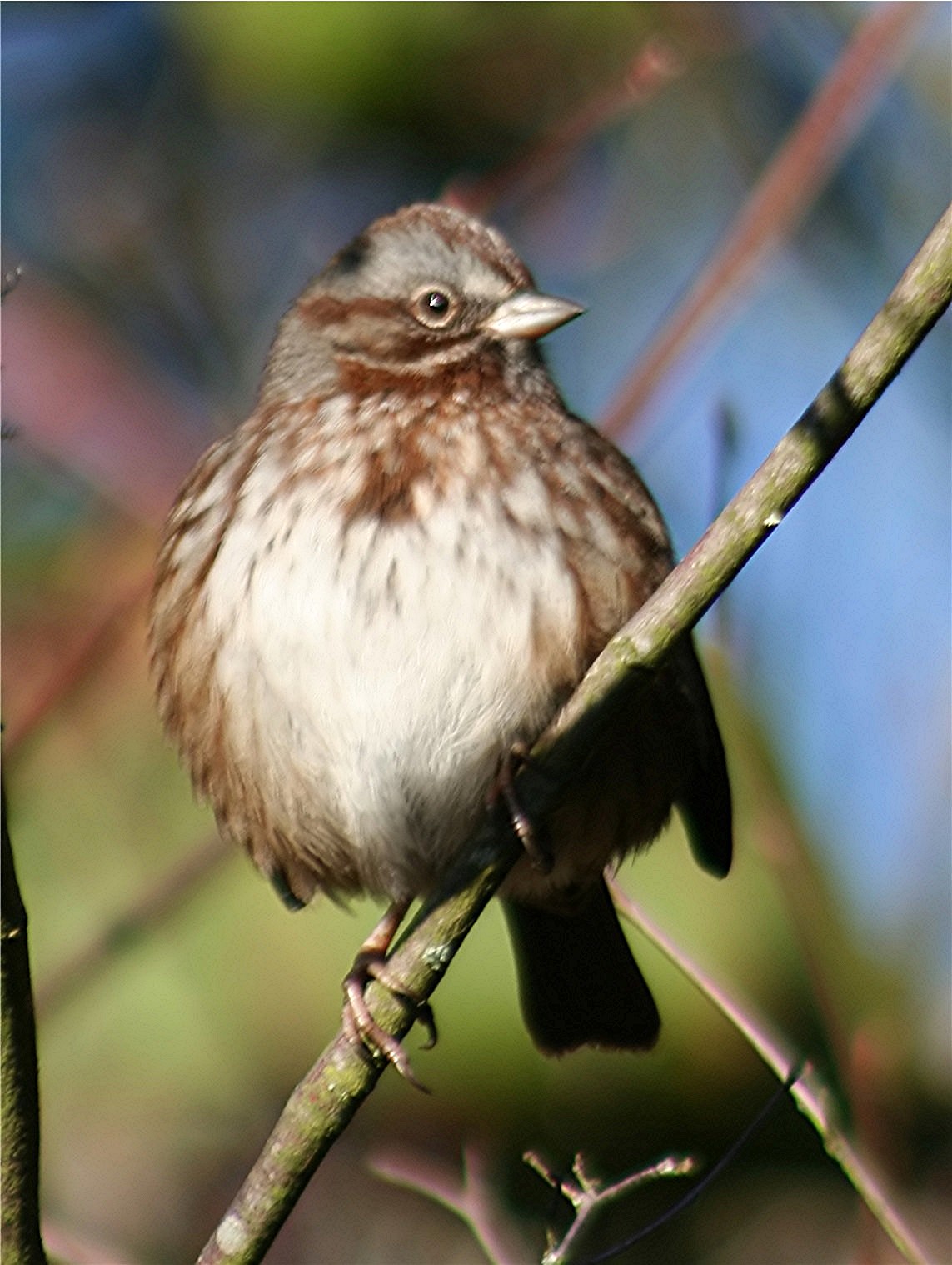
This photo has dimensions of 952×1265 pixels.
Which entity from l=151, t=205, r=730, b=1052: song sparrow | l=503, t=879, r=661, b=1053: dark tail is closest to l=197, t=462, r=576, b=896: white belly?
l=151, t=205, r=730, b=1052: song sparrow

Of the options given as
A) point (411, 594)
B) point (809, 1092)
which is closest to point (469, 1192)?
point (809, 1092)

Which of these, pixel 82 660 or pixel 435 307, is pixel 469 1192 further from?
pixel 435 307

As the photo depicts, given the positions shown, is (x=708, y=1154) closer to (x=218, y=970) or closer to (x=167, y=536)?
(x=218, y=970)

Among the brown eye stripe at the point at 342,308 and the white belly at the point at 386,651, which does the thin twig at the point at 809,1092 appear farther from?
the brown eye stripe at the point at 342,308

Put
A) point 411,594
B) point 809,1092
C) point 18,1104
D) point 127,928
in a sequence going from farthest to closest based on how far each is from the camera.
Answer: point 127,928 < point 809,1092 < point 411,594 < point 18,1104

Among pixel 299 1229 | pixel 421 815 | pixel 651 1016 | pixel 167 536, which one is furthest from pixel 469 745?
pixel 299 1229

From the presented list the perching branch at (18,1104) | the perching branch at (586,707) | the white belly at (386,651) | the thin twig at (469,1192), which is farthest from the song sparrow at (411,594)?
the perching branch at (18,1104)

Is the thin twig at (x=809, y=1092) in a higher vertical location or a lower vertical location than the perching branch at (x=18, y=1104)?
higher
